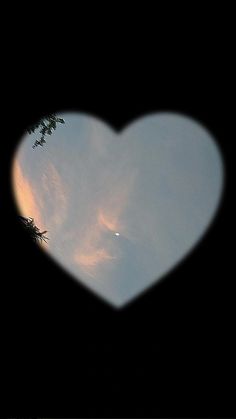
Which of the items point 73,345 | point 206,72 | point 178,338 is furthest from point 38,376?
point 206,72

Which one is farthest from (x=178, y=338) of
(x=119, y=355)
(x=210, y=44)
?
(x=210, y=44)

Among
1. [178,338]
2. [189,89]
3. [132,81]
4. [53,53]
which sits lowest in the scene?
[178,338]

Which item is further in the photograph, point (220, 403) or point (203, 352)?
point (203, 352)

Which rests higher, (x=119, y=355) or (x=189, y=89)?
(x=189, y=89)

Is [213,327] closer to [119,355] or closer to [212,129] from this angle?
[119,355]

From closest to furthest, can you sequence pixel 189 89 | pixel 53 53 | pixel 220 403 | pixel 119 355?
1. pixel 53 53
2. pixel 189 89
3. pixel 220 403
4. pixel 119 355

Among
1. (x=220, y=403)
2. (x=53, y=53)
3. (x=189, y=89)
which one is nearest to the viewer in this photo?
(x=53, y=53)

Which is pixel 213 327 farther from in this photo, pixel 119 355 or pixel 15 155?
pixel 15 155
